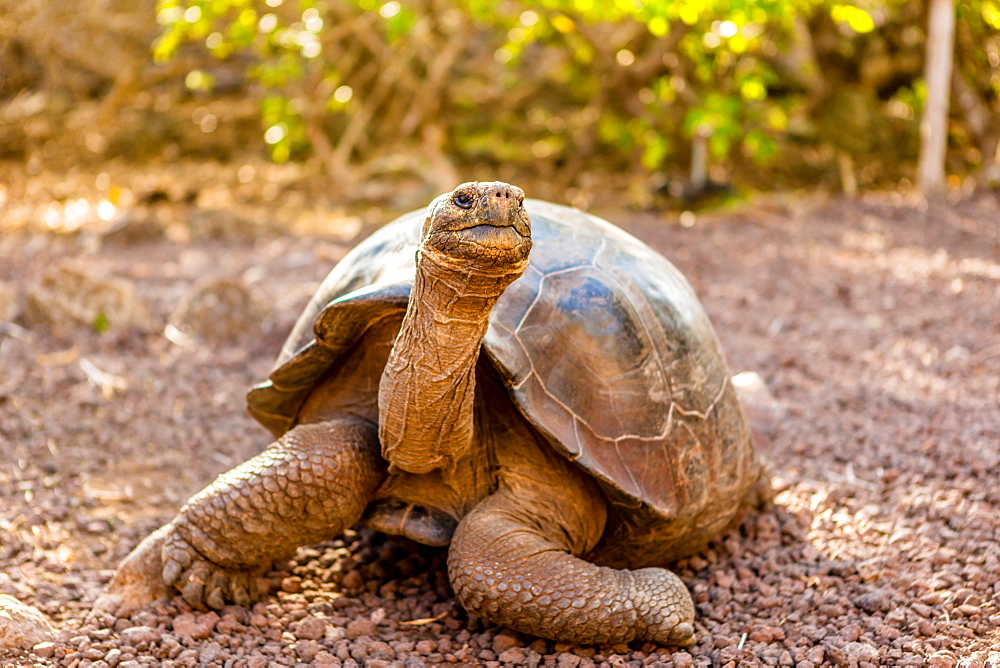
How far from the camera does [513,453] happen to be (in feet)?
7.78

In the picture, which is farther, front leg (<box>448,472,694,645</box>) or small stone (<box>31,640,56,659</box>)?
front leg (<box>448,472,694,645</box>)

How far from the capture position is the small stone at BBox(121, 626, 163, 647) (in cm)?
212

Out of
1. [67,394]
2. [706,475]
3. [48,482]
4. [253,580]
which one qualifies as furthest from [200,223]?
[706,475]

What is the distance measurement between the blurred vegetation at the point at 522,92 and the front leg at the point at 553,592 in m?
4.52

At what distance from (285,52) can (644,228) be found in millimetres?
3440

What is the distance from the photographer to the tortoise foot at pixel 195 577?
2291 mm

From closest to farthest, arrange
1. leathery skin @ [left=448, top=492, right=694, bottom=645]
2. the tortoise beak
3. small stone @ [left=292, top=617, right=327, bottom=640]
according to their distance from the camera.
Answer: the tortoise beak → leathery skin @ [left=448, top=492, right=694, bottom=645] → small stone @ [left=292, top=617, right=327, bottom=640]

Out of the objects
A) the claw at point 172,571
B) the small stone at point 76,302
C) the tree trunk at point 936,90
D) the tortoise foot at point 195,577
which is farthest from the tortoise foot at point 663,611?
the tree trunk at point 936,90

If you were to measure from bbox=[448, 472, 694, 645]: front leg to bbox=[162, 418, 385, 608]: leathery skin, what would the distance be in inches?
12.5

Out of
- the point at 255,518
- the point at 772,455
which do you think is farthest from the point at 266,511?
the point at 772,455

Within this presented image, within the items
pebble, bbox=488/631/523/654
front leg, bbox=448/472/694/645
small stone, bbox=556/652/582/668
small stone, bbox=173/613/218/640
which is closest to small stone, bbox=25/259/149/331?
small stone, bbox=173/613/218/640

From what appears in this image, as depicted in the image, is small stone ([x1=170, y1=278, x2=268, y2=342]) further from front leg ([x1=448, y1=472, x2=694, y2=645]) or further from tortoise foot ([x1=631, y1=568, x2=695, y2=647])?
tortoise foot ([x1=631, y1=568, x2=695, y2=647])

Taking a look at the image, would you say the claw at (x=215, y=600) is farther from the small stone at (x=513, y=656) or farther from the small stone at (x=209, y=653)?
the small stone at (x=513, y=656)

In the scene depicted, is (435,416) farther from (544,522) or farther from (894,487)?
(894,487)
